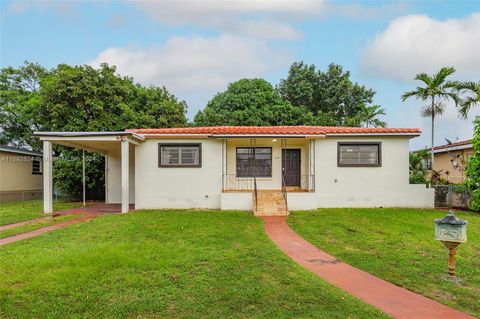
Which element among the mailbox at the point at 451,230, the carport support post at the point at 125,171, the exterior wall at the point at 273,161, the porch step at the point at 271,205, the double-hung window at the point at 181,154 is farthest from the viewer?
the exterior wall at the point at 273,161

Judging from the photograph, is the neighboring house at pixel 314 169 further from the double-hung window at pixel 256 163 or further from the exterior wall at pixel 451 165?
the exterior wall at pixel 451 165

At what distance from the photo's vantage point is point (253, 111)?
2370cm

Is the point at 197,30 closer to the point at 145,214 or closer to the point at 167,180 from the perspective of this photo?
the point at 167,180

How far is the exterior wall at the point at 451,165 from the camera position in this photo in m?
17.2

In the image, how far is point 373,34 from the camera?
14.2m

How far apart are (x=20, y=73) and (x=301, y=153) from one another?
2167 cm

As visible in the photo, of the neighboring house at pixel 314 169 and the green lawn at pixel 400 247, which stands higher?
the neighboring house at pixel 314 169

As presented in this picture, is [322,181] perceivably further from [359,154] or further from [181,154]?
[181,154]

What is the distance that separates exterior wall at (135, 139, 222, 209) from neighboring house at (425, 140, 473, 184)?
12.3 meters

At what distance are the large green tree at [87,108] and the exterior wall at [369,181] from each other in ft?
37.1

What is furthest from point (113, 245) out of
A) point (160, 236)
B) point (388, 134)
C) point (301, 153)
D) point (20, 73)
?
point (20, 73)

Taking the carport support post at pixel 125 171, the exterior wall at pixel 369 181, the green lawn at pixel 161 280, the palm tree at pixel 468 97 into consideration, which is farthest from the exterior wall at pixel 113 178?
the palm tree at pixel 468 97

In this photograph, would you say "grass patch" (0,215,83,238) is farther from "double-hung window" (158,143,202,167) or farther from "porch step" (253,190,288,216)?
"porch step" (253,190,288,216)

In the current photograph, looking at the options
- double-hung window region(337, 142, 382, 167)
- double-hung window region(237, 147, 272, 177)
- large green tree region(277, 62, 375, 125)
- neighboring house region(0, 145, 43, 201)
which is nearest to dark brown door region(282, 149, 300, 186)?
double-hung window region(237, 147, 272, 177)
